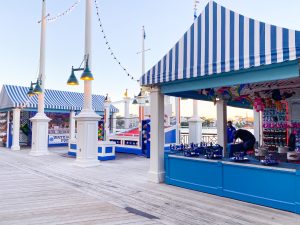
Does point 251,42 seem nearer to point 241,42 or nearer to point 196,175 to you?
point 241,42

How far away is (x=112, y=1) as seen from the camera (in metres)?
14.1

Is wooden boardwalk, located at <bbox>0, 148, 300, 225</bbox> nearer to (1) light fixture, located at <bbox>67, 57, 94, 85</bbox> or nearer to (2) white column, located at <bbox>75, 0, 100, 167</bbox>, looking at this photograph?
(2) white column, located at <bbox>75, 0, 100, 167</bbox>

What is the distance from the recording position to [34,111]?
1967 cm

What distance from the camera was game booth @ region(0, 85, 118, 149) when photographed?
1755cm

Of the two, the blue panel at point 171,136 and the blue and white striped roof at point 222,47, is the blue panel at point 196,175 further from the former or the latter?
the blue panel at point 171,136

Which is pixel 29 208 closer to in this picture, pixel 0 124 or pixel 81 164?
pixel 81 164

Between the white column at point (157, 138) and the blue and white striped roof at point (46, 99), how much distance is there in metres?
12.8

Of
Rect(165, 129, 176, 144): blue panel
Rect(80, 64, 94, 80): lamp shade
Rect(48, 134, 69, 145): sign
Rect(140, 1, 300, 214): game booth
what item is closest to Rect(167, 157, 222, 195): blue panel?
Rect(140, 1, 300, 214): game booth

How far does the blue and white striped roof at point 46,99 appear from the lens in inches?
683

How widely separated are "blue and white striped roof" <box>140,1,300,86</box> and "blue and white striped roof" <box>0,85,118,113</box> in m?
13.2

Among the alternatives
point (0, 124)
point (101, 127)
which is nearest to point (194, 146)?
point (101, 127)

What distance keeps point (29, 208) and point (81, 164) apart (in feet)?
16.5

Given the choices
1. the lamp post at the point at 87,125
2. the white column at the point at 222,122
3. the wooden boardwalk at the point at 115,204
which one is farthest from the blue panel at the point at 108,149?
the white column at the point at 222,122

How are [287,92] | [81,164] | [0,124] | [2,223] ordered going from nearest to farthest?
[2,223], [287,92], [81,164], [0,124]
